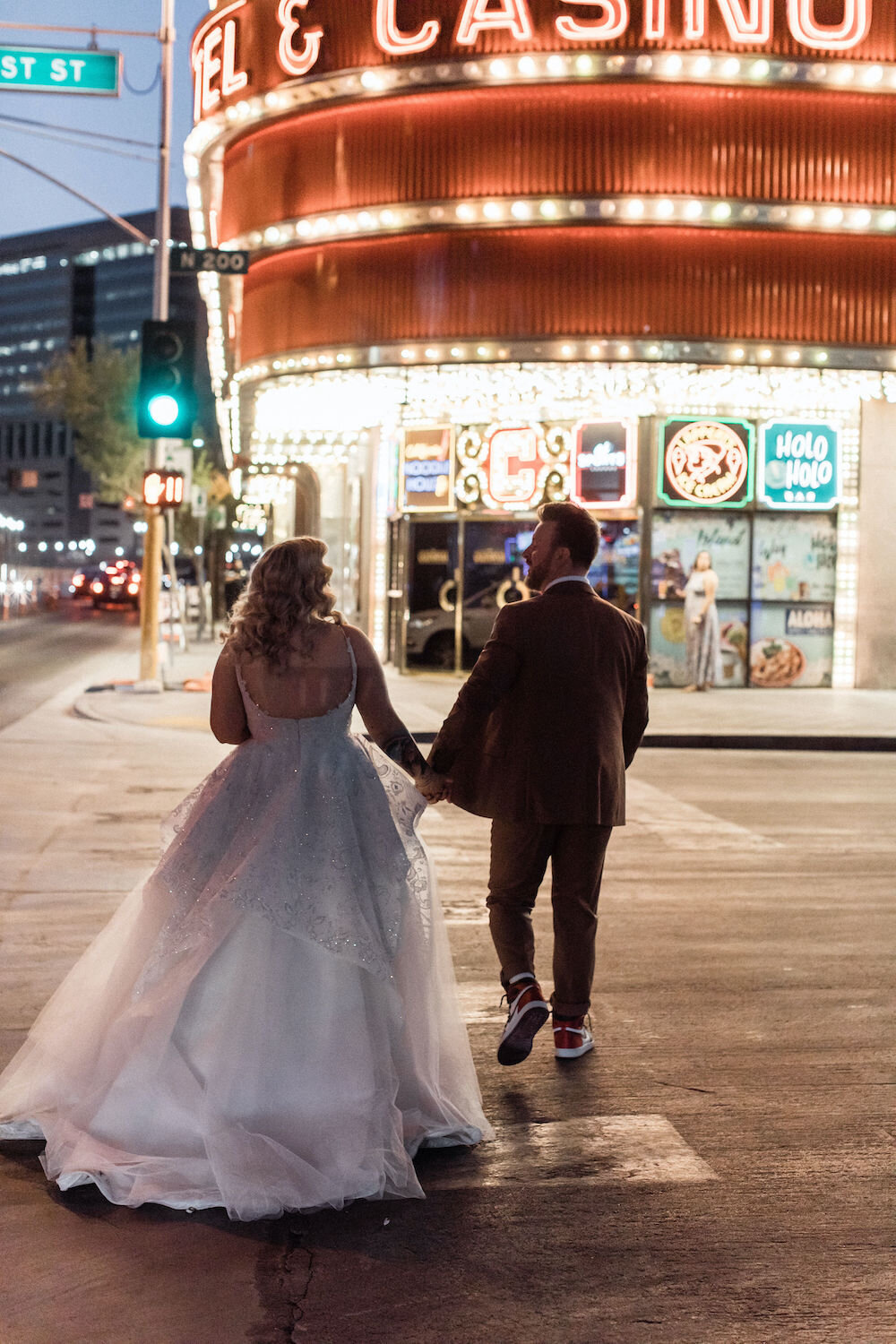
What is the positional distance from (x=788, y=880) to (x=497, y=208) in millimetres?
13960

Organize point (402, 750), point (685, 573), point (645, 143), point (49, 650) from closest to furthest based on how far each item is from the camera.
Answer: 1. point (402, 750)
2. point (645, 143)
3. point (685, 573)
4. point (49, 650)

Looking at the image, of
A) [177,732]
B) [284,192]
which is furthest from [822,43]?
[177,732]

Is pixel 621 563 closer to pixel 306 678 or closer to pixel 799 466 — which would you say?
pixel 799 466

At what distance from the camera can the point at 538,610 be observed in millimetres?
5469

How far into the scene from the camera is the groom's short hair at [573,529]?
18.1ft

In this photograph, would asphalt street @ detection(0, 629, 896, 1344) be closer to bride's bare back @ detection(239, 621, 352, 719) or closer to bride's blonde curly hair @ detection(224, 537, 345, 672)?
bride's bare back @ detection(239, 621, 352, 719)

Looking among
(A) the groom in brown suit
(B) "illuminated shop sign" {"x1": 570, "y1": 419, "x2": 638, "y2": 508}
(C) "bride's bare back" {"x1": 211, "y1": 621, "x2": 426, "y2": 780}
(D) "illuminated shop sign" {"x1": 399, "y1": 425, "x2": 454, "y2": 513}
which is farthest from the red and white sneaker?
(D) "illuminated shop sign" {"x1": 399, "y1": 425, "x2": 454, "y2": 513}

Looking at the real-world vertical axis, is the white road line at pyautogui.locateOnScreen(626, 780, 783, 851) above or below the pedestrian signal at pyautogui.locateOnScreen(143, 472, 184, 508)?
below

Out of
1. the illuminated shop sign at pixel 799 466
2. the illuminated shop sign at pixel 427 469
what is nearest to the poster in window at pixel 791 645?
the illuminated shop sign at pixel 799 466

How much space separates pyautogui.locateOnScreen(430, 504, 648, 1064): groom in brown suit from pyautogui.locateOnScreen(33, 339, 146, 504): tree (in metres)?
56.3

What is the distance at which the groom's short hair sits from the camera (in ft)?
18.1

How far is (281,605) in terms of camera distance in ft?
15.1

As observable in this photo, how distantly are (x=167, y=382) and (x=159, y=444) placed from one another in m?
2.97

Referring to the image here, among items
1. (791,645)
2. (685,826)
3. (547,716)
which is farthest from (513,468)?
(547,716)
